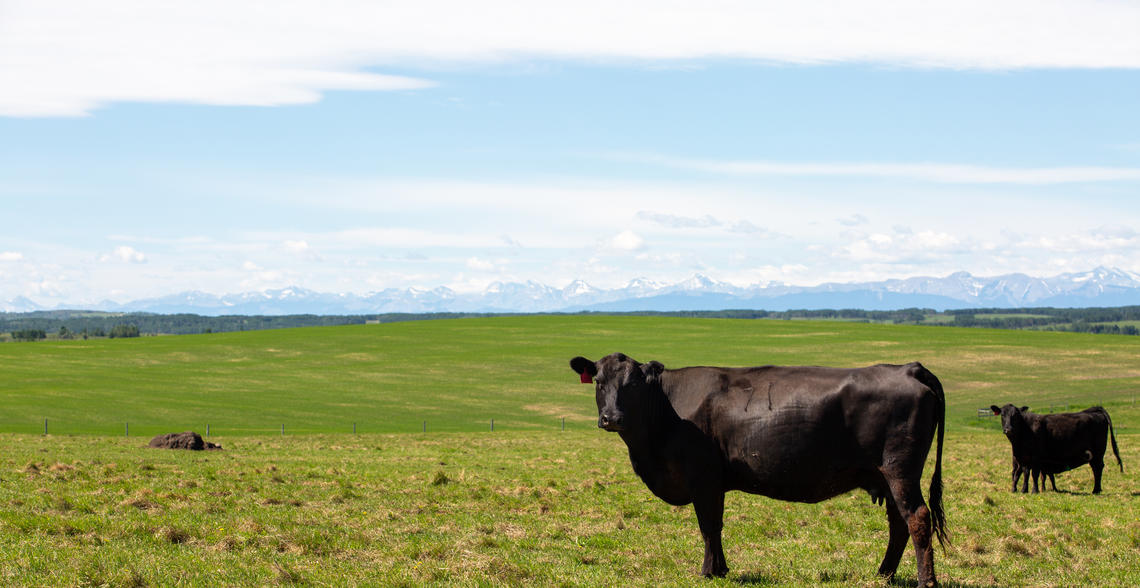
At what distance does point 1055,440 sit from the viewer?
24703mm

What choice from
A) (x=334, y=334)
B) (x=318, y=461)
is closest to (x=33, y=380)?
(x=334, y=334)

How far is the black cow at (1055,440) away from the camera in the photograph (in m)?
24.3

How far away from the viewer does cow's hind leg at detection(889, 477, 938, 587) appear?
11.0 meters

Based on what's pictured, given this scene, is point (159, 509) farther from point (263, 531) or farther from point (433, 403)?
point (433, 403)

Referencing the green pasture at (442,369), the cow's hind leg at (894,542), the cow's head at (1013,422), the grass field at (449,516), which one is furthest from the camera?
the green pasture at (442,369)

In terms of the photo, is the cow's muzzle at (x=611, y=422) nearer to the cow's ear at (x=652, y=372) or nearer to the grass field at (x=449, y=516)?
the cow's ear at (x=652, y=372)

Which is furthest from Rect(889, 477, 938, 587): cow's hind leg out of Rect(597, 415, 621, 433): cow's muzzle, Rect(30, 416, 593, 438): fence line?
Rect(30, 416, 593, 438): fence line

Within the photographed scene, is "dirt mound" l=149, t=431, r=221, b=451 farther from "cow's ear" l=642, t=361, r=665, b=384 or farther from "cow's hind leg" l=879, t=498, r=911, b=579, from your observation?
"cow's hind leg" l=879, t=498, r=911, b=579

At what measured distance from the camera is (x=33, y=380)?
87.9 metres

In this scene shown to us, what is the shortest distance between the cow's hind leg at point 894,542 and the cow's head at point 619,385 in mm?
3294

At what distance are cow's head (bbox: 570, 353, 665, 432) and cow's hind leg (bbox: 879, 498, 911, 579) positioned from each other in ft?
10.8

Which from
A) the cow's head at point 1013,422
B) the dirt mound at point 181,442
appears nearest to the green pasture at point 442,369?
the dirt mound at point 181,442

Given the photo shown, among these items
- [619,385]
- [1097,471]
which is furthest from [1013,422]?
[619,385]

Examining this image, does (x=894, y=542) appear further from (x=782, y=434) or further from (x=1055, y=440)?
(x=1055, y=440)
